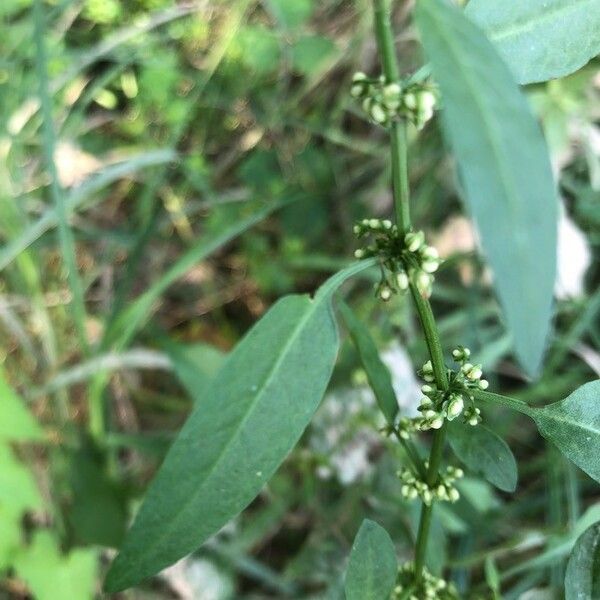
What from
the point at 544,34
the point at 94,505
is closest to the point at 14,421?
the point at 94,505

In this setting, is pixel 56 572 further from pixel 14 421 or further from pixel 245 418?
pixel 245 418

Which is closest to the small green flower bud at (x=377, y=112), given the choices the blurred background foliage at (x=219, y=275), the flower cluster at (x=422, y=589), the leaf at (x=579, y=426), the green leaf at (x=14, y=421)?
the leaf at (x=579, y=426)

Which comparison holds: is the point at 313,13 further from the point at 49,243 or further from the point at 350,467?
the point at 350,467

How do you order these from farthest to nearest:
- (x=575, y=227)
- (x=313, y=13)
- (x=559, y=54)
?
1. (x=313, y=13)
2. (x=575, y=227)
3. (x=559, y=54)

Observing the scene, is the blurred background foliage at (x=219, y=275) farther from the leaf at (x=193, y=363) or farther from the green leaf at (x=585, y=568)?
the green leaf at (x=585, y=568)

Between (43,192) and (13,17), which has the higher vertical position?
(13,17)

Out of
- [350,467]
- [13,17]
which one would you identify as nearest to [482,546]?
[350,467]

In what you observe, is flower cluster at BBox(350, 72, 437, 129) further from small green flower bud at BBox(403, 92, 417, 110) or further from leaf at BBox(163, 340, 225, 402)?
leaf at BBox(163, 340, 225, 402)

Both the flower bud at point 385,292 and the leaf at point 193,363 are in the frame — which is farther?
the leaf at point 193,363
